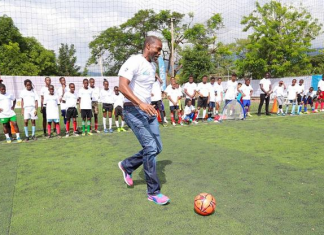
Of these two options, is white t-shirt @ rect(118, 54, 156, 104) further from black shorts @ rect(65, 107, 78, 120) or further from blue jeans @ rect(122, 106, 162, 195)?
black shorts @ rect(65, 107, 78, 120)

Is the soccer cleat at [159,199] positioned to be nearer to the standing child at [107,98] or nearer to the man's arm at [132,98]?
the man's arm at [132,98]

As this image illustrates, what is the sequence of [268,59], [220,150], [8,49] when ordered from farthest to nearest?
[8,49] → [268,59] → [220,150]

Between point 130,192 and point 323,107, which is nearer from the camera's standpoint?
point 130,192

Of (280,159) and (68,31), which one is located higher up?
(68,31)

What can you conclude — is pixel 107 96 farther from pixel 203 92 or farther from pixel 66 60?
pixel 66 60

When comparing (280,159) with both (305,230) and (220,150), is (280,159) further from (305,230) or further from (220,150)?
(305,230)

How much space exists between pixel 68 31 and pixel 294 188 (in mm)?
12699

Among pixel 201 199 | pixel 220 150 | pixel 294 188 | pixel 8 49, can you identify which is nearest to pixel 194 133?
pixel 220 150

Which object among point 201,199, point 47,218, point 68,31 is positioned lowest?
point 47,218

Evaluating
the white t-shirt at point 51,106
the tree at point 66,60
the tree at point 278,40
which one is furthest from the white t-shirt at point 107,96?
the tree at point 66,60

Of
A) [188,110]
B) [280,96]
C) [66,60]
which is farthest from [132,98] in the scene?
[66,60]

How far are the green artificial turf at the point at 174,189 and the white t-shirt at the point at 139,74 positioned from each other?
1.51 m

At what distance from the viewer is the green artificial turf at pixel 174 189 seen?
3082mm

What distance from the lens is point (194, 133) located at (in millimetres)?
9117
